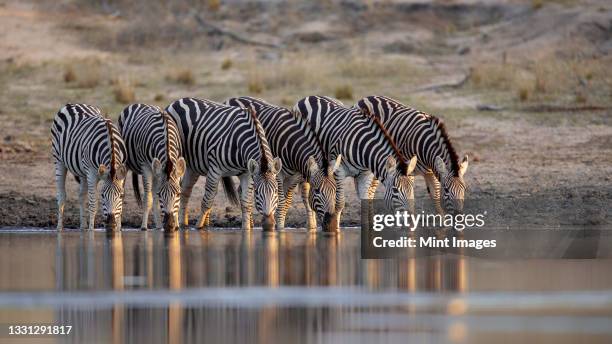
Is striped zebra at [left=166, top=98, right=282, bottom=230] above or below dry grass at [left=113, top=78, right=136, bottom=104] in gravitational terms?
below

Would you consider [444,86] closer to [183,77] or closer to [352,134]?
[183,77]

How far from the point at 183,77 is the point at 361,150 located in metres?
10.8

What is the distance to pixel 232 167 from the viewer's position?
1981 cm

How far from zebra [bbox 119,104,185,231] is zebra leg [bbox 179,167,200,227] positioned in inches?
11.6

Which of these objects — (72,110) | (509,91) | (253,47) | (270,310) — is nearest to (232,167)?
(72,110)

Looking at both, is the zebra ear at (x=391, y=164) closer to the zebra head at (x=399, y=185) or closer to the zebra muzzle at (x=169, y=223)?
the zebra head at (x=399, y=185)

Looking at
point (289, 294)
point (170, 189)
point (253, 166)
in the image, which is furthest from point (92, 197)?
point (289, 294)

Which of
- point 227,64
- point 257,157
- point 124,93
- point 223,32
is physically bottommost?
point 257,157

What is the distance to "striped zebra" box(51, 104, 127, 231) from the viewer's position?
19.3 meters

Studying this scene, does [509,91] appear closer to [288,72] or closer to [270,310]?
[288,72]

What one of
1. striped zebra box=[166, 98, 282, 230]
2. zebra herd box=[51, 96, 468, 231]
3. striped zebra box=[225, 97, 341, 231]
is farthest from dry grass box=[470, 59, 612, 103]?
striped zebra box=[166, 98, 282, 230]

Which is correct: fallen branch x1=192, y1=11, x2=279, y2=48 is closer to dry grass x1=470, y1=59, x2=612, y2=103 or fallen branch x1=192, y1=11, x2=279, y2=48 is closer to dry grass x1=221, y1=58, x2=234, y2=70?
dry grass x1=221, y1=58, x2=234, y2=70

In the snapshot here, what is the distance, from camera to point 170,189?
19.3 meters

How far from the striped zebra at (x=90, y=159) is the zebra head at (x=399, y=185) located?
3.23 meters
